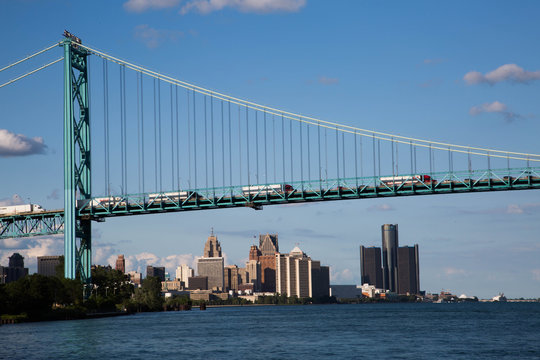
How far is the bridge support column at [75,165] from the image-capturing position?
10588 centimetres

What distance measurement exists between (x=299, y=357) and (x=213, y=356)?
6095mm

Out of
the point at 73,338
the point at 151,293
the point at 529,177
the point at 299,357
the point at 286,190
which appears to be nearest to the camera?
the point at 299,357

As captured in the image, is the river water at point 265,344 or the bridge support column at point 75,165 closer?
the river water at point 265,344

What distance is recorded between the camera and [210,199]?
352 feet

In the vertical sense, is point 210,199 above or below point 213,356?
above

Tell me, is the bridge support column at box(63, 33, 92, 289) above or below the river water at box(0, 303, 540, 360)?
above

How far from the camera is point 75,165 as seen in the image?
10731 centimetres

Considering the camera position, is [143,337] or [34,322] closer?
[143,337]

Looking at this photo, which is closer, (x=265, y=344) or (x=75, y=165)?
(x=265, y=344)

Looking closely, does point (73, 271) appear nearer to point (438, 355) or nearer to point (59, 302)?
point (59, 302)

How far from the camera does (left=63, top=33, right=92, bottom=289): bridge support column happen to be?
106 m

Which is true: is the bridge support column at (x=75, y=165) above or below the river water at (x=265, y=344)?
above

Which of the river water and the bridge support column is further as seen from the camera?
the bridge support column

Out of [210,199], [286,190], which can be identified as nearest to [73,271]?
[210,199]
